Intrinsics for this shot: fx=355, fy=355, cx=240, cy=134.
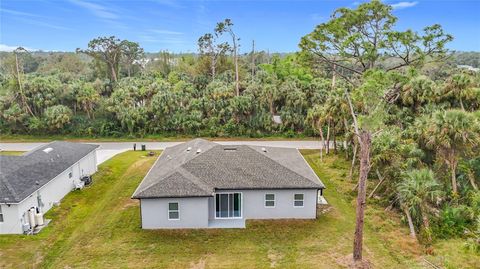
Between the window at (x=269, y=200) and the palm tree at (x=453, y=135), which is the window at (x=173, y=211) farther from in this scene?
the palm tree at (x=453, y=135)

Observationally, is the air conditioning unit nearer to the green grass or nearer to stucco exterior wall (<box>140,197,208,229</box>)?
stucco exterior wall (<box>140,197,208,229</box>)

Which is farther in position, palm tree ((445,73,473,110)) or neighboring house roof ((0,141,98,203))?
palm tree ((445,73,473,110))

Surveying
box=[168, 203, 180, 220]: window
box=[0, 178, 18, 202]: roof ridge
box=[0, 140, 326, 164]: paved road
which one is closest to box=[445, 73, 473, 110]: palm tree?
box=[0, 140, 326, 164]: paved road

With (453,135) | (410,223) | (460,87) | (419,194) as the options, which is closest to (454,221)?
(410,223)

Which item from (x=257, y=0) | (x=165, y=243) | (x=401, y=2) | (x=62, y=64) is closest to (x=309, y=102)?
(x=257, y=0)

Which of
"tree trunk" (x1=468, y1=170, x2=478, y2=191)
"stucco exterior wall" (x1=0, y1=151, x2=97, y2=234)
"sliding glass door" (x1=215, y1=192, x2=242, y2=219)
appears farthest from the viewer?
"tree trunk" (x1=468, y1=170, x2=478, y2=191)

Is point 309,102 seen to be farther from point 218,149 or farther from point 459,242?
point 459,242
